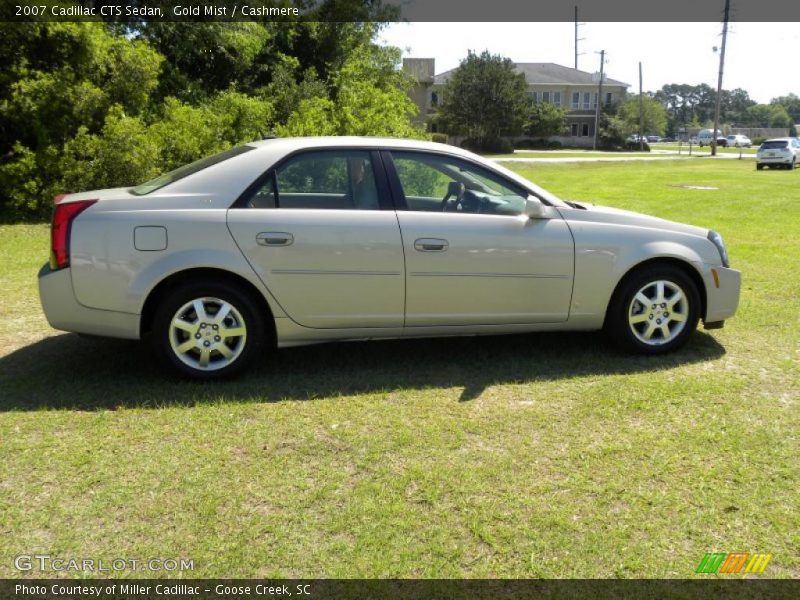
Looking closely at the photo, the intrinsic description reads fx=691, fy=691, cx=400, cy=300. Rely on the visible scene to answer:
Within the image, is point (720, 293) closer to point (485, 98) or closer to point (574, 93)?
point (485, 98)

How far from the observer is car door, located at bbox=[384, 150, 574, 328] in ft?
15.5

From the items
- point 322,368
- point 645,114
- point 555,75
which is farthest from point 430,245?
point 645,114


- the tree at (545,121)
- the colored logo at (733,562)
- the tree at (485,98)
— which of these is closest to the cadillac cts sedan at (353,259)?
the colored logo at (733,562)

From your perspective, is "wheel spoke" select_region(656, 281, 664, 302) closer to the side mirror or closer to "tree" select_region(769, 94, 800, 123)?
the side mirror

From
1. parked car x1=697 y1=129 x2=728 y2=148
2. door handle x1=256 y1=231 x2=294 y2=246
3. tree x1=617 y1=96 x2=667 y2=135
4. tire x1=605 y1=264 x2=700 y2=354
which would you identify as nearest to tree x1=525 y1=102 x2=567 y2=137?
tree x1=617 y1=96 x2=667 y2=135

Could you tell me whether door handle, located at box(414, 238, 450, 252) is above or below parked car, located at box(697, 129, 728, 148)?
below

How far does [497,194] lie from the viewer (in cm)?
500

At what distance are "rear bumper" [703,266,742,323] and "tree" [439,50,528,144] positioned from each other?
55.9 m

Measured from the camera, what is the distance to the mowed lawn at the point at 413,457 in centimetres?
287

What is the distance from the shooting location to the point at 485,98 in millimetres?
60562

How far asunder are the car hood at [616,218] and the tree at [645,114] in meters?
76.0

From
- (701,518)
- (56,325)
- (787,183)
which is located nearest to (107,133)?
(56,325)

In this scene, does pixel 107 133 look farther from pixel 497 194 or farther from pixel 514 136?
pixel 514 136

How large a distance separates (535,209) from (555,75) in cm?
8380
